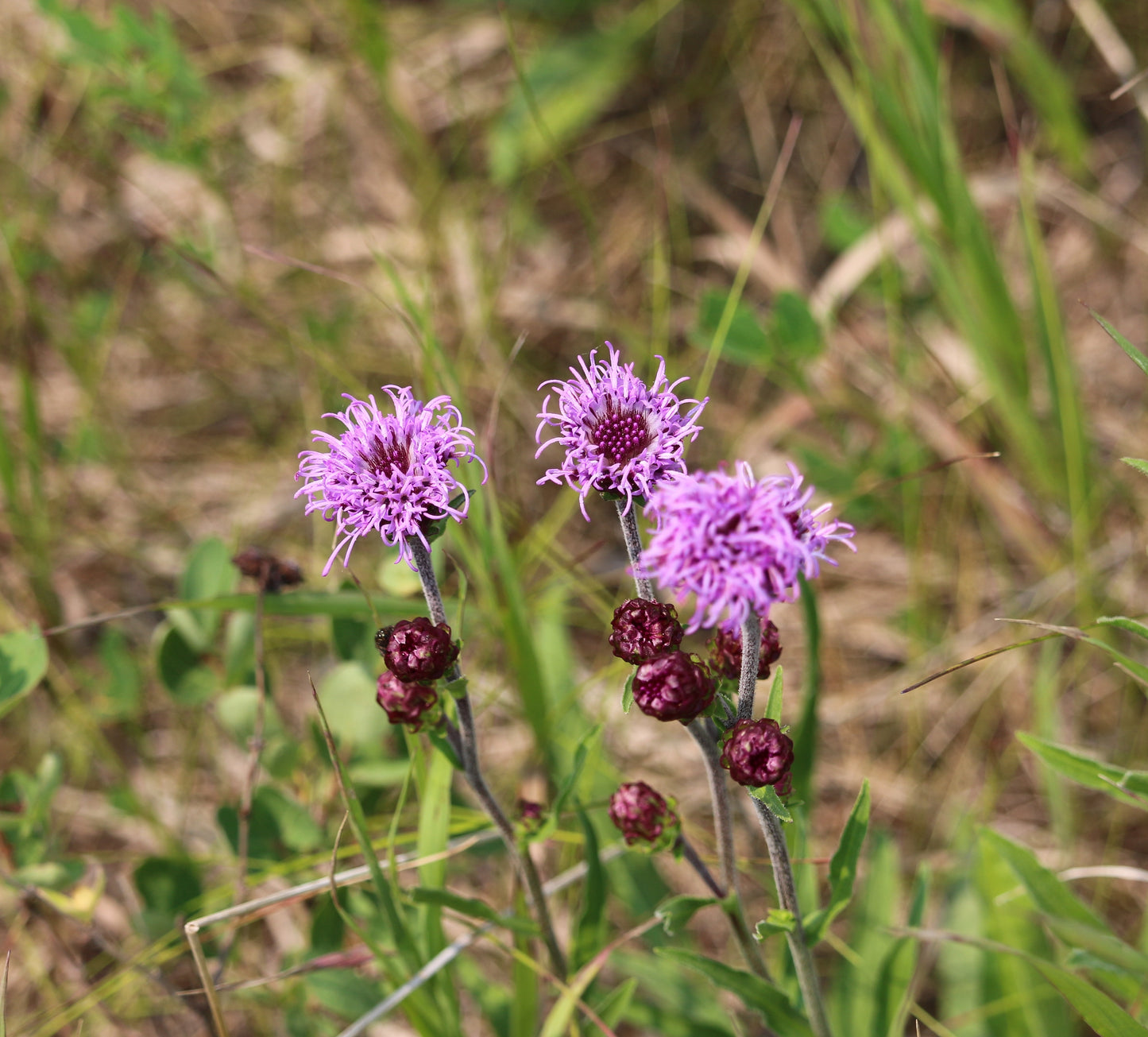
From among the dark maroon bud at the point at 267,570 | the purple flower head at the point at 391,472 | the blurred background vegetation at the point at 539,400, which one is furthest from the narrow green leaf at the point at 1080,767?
the dark maroon bud at the point at 267,570

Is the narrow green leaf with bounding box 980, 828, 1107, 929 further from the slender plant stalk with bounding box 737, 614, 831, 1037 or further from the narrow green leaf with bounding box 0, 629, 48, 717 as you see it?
the narrow green leaf with bounding box 0, 629, 48, 717

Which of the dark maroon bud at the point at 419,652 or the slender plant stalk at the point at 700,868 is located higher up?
the dark maroon bud at the point at 419,652

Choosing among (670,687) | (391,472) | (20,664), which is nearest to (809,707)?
(670,687)

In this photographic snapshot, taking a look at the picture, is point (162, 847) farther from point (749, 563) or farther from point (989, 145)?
point (989, 145)

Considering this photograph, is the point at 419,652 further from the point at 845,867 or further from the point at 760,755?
the point at 845,867

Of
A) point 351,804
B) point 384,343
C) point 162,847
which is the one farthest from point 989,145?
point 162,847

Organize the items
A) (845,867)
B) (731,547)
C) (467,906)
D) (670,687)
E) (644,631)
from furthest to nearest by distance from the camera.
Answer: (467,906)
(845,867)
(644,631)
(670,687)
(731,547)

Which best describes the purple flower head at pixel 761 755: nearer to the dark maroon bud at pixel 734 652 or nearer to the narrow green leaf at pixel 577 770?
the dark maroon bud at pixel 734 652
